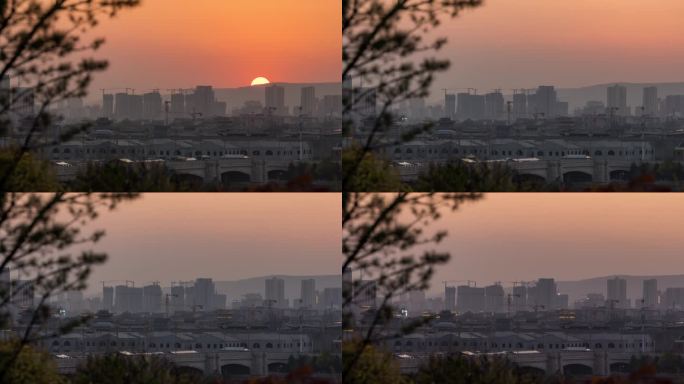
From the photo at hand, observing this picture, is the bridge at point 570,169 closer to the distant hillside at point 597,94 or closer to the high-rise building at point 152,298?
the distant hillside at point 597,94

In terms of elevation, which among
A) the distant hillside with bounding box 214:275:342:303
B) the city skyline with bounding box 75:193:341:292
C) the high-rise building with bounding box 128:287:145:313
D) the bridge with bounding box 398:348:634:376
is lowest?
the bridge with bounding box 398:348:634:376

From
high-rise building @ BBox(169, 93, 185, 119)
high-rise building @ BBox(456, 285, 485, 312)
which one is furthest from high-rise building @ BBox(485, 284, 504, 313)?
high-rise building @ BBox(169, 93, 185, 119)

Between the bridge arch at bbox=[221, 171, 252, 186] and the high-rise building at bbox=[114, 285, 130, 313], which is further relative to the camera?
the bridge arch at bbox=[221, 171, 252, 186]

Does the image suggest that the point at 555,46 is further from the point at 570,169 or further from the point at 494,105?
the point at 570,169

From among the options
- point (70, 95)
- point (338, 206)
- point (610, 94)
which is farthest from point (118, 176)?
point (610, 94)

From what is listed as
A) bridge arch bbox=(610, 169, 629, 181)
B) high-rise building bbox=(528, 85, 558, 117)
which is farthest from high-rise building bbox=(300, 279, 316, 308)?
bridge arch bbox=(610, 169, 629, 181)

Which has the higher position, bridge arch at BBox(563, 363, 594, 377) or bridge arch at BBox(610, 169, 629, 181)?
bridge arch at BBox(610, 169, 629, 181)

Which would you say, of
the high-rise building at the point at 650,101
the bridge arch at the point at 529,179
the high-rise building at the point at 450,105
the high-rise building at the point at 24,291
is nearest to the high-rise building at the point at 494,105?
the high-rise building at the point at 450,105

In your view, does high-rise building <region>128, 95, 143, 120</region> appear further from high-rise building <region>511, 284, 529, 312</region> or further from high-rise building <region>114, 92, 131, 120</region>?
high-rise building <region>511, 284, 529, 312</region>
